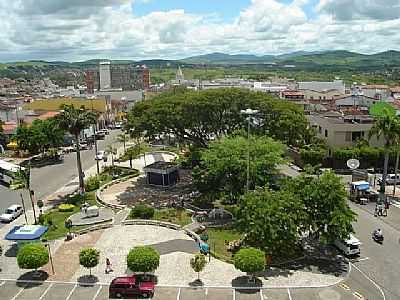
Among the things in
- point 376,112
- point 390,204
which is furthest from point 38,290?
point 376,112

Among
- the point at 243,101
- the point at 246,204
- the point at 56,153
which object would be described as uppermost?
the point at 243,101

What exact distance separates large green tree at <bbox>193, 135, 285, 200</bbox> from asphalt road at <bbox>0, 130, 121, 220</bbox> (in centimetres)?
2234

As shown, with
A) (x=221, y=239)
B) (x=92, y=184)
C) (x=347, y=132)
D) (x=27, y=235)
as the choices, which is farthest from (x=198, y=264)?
(x=347, y=132)

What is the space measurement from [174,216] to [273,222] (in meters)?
15.4

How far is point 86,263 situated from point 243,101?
32247mm

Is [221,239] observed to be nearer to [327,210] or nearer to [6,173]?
[327,210]

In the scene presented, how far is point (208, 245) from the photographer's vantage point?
131ft

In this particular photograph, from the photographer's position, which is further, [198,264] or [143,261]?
[198,264]

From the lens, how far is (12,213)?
5062cm

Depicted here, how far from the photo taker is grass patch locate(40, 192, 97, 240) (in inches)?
1757

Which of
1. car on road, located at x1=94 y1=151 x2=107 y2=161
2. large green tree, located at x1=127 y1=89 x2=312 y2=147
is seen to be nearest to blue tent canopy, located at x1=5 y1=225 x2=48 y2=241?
large green tree, located at x1=127 y1=89 x2=312 y2=147

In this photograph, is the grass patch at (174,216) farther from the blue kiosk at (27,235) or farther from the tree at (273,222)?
the blue kiosk at (27,235)

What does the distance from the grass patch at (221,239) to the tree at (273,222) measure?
7.35ft

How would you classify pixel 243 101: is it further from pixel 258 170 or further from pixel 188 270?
pixel 188 270
